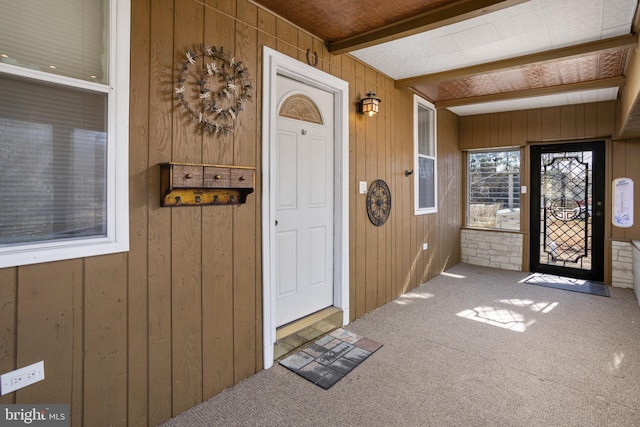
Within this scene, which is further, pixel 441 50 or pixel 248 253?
pixel 441 50

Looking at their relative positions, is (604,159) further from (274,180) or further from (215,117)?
(215,117)

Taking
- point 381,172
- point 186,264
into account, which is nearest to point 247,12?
point 186,264

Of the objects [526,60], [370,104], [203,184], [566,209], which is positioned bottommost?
[566,209]

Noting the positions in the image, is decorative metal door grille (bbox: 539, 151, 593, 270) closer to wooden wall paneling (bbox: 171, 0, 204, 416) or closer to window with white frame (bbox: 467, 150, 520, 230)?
window with white frame (bbox: 467, 150, 520, 230)

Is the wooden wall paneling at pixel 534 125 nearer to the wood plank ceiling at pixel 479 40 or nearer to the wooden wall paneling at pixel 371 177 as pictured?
the wood plank ceiling at pixel 479 40

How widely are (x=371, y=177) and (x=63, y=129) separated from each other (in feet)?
8.72

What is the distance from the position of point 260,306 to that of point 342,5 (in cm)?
216

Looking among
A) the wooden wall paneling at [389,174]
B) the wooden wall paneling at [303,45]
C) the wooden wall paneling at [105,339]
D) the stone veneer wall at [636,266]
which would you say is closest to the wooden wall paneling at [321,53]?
the wooden wall paneling at [303,45]

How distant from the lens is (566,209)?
5.05 meters

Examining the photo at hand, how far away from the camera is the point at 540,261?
17.4ft

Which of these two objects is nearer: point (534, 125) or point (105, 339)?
point (105, 339)

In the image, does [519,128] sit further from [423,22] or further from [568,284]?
[423,22]

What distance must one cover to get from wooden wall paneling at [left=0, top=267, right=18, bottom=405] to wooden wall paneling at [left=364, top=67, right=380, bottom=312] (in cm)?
275

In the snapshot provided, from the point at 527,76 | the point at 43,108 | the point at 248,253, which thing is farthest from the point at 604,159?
the point at 43,108
